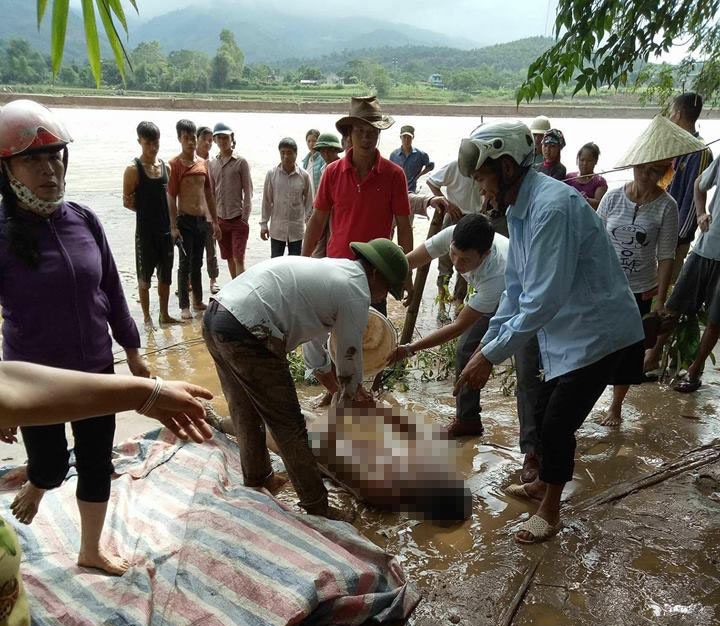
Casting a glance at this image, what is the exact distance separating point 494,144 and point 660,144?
4.67ft

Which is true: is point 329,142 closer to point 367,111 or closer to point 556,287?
point 367,111

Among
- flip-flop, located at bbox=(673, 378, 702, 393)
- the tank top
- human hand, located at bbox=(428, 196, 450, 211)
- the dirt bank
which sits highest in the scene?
the dirt bank

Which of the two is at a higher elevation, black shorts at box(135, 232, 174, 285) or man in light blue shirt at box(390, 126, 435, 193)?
man in light blue shirt at box(390, 126, 435, 193)

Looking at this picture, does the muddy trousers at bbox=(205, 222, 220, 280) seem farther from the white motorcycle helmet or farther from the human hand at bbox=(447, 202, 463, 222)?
the white motorcycle helmet

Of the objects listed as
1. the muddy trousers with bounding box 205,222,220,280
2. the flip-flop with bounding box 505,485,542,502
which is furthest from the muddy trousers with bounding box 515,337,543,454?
the muddy trousers with bounding box 205,222,220,280

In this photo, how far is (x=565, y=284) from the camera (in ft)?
8.13

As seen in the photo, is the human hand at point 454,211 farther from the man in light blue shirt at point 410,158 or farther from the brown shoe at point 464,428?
the man in light blue shirt at point 410,158

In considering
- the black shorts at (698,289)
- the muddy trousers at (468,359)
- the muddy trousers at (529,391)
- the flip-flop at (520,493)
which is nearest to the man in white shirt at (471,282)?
the muddy trousers at (468,359)

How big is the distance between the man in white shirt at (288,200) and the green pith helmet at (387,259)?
12.7ft

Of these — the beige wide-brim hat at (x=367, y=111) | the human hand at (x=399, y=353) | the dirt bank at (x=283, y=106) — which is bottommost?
the human hand at (x=399, y=353)

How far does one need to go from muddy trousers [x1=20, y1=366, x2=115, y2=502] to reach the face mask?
800 mm

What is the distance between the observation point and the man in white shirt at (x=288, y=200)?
653 centimetres

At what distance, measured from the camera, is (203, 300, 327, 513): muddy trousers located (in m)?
2.67

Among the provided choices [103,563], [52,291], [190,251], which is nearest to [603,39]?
[52,291]
